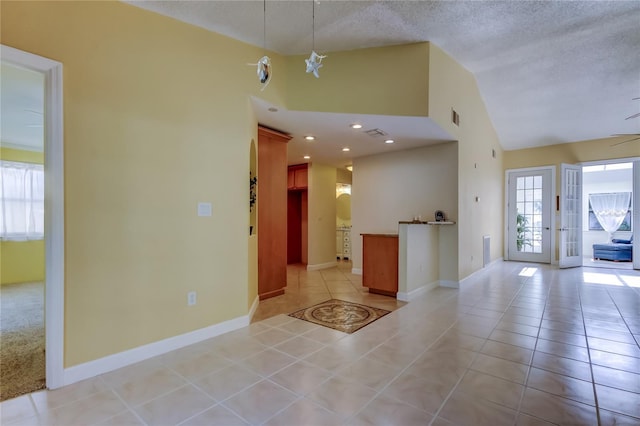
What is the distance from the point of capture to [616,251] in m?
7.89

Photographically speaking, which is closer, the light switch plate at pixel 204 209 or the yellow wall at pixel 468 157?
the light switch plate at pixel 204 209

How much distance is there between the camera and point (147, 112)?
2.54 m

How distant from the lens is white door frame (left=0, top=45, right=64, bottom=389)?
2078 millimetres

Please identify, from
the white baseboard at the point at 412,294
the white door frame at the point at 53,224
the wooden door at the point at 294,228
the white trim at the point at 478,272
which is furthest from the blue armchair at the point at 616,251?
the white door frame at the point at 53,224

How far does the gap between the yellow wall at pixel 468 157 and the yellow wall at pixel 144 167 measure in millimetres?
2542

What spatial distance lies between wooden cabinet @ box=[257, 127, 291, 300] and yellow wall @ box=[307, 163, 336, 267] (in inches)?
87.4

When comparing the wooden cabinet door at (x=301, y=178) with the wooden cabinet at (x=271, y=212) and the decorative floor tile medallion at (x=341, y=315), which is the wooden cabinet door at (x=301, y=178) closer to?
the wooden cabinet at (x=271, y=212)

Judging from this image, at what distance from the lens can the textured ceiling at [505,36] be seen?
285 cm

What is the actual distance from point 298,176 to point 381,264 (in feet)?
11.1

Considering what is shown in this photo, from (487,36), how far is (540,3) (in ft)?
2.12

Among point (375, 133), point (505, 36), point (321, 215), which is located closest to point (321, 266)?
point (321, 215)

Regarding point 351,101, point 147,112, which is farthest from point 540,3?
point 147,112

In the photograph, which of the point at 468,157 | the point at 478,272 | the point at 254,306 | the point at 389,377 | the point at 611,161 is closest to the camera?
the point at 389,377

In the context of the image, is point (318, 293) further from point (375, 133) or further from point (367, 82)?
point (367, 82)
